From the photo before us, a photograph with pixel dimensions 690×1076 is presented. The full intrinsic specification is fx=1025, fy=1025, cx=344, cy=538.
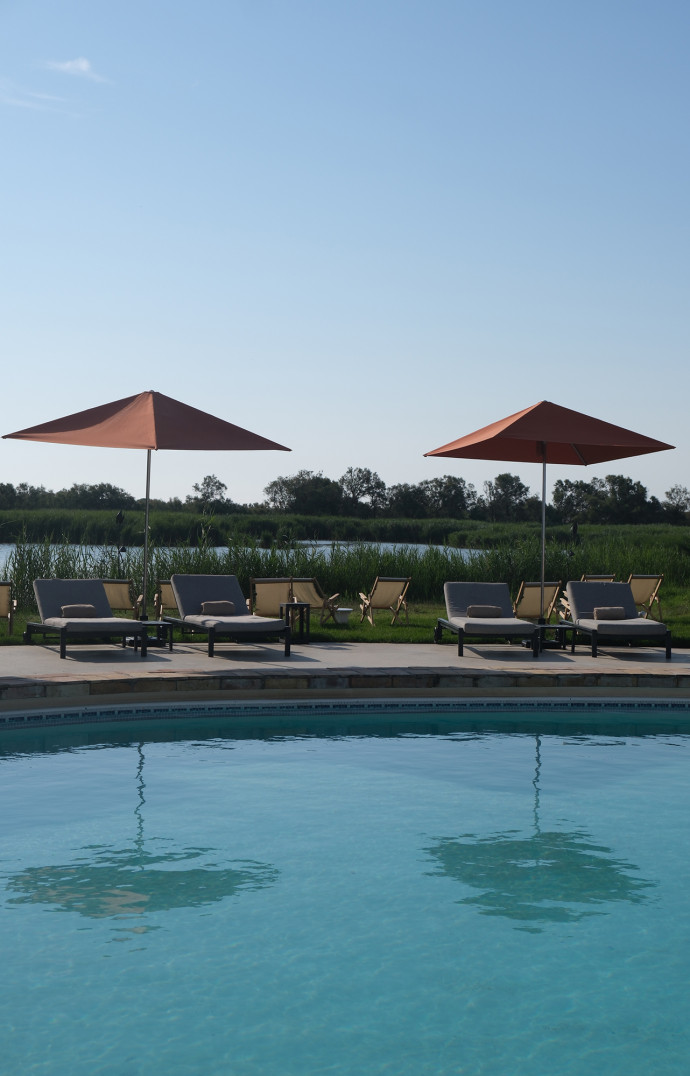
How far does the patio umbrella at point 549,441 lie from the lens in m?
10.3

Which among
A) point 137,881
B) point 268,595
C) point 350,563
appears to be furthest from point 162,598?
point 137,881

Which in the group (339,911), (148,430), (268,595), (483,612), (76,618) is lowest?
(339,911)

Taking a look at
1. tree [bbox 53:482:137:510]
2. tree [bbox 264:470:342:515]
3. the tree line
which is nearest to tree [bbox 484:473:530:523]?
the tree line

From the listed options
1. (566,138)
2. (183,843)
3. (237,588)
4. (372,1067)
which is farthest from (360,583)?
(372,1067)

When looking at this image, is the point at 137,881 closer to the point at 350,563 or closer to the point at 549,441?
the point at 549,441

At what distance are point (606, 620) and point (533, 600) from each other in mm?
1823

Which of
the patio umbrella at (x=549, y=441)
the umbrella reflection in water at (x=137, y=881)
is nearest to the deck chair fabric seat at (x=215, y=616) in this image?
the patio umbrella at (x=549, y=441)

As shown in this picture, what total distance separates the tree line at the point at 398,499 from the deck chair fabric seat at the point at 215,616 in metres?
20.3

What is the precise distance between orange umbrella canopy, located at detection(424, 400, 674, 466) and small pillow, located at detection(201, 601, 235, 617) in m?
2.91

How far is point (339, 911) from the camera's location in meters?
4.39

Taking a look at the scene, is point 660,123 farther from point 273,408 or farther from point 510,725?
point 273,408

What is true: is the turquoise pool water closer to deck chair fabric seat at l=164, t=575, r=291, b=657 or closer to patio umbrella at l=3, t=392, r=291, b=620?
deck chair fabric seat at l=164, t=575, r=291, b=657

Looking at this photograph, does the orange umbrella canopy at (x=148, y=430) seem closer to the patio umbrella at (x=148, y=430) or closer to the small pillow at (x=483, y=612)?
the patio umbrella at (x=148, y=430)

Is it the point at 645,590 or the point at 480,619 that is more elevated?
the point at 645,590
